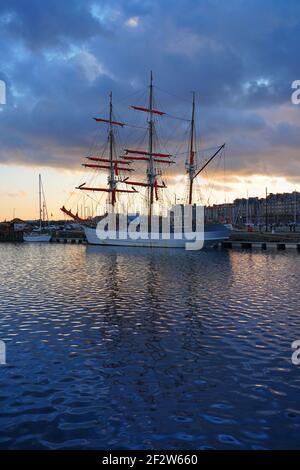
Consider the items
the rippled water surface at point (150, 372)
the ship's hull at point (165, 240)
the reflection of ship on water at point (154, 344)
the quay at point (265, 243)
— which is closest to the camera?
the rippled water surface at point (150, 372)

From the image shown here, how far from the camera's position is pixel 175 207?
3162 inches

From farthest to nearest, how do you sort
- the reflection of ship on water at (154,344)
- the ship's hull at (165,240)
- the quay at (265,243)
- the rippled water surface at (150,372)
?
1. the ship's hull at (165,240)
2. the quay at (265,243)
3. the reflection of ship on water at (154,344)
4. the rippled water surface at (150,372)

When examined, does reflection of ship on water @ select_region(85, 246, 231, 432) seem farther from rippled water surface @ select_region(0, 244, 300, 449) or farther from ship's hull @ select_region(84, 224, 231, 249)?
ship's hull @ select_region(84, 224, 231, 249)

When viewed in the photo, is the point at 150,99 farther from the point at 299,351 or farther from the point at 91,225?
the point at 299,351

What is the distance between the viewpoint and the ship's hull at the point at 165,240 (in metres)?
74.8

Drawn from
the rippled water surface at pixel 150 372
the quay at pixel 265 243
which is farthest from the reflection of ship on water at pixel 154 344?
the quay at pixel 265 243

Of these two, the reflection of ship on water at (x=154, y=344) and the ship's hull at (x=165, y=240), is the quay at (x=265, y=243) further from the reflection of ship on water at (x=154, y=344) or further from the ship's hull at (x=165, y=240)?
the reflection of ship on water at (x=154, y=344)

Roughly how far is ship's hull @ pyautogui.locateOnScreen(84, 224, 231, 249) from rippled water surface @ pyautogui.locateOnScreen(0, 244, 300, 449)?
5256 centimetres

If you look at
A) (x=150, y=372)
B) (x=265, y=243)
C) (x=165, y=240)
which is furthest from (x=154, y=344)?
(x=165, y=240)

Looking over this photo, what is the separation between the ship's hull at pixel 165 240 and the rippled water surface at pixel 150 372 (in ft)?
172

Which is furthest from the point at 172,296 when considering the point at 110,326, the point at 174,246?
the point at 174,246

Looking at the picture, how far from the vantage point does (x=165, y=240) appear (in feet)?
265

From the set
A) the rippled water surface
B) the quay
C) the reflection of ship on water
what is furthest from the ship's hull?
the rippled water surface
